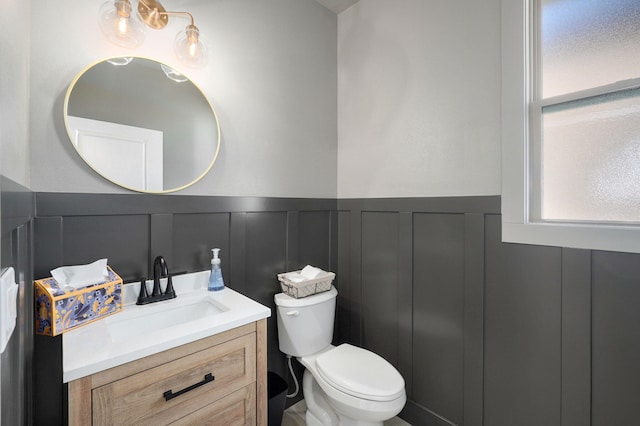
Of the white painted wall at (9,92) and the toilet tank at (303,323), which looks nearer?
the white painted wall at (9,92)

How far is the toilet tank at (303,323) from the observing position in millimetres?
1634

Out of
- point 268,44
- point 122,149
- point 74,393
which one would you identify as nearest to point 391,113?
point 268,44

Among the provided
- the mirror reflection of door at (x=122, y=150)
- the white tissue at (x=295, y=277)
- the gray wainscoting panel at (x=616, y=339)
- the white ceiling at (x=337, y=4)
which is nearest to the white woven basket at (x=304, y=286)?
the white tissue at (x=295, y=277)

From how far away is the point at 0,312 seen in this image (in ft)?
1.22

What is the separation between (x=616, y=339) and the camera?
1.13 metres

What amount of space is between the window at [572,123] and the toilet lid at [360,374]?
0.87 meters

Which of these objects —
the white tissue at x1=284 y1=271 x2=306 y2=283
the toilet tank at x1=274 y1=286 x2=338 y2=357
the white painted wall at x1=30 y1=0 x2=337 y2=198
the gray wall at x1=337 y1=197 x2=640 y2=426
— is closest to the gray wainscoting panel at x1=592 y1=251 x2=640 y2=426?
the gray wall at x1=337 y1=197 x2=640 y2=426

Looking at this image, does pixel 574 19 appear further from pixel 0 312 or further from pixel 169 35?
pixel 0 312

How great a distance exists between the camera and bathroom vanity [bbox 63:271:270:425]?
2.77ft

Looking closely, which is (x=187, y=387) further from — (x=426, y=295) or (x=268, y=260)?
(x=426, y=295)

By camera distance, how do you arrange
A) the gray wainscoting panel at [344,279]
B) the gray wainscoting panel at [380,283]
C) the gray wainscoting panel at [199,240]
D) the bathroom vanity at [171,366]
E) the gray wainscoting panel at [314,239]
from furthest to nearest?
the gray wainscoting panel at [344,279] → the gray wainscoting panel at [314,239] → the gray wainscoting panel at [380,283] → the gray wainscoting panel at [199,240] → the bathroom vanity at [171,366]

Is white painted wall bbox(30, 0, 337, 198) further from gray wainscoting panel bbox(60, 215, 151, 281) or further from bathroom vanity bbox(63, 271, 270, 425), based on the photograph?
bathroom vanity bbox(63, 271, 270, 425)

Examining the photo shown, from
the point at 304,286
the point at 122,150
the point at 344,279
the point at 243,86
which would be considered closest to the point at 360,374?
the point at 304,286

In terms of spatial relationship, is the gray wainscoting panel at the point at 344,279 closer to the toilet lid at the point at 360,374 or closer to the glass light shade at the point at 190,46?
the toilet lid at the point at 360,374
